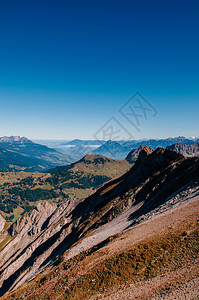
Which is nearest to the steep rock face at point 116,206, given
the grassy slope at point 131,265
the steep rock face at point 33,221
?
the steep rock face at point 33,221

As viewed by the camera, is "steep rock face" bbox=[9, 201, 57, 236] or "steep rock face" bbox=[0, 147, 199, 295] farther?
"steep rock face" bbox=[9, 201, 57, 236]

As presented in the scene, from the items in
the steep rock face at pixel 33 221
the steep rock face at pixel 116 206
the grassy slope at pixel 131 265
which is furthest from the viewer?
the steep rock face at pixel 33 221

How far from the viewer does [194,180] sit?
194ft

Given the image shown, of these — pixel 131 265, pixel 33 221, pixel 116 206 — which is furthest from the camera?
pixel 33 221

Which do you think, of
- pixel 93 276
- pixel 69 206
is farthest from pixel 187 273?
pixel 69 206

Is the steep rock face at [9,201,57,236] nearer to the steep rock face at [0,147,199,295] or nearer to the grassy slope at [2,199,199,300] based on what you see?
the steep rock face at [0,147,199,295]

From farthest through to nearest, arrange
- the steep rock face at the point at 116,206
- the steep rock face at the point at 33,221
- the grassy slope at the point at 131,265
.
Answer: the steep rock face at the point at 33,221 → the steep rock face at the point at 116,206 → the grassy slope at the point at 131,265

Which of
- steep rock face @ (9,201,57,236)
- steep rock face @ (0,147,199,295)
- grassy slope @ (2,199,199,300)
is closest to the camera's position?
grassy slope @ (2,199,199,300)

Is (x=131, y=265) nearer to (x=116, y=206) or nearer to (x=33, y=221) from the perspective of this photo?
(x=116, y=206)

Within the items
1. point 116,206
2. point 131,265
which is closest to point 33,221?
point 116,206

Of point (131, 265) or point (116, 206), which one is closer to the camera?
point (131, 265)

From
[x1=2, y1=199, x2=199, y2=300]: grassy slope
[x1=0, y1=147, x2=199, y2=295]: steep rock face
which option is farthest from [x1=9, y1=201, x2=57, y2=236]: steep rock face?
[x1=2, y1=199, x2=199, y2=300]: grassy slope

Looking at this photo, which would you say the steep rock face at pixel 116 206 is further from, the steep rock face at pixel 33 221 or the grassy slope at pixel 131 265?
the grassy slope at pixel 131 265

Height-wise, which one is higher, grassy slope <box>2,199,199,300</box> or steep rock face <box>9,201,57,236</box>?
grassy slope <box>2,199,199,300</box>
